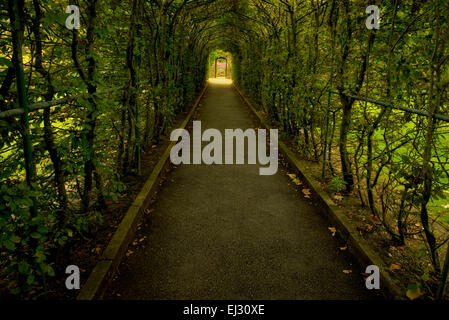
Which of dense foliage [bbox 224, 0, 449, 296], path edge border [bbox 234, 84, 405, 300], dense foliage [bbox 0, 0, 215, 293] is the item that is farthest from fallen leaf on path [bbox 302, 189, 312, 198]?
dense foliage [bbox 0, 0, 215, 293]

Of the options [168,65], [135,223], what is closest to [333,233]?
[135,223]

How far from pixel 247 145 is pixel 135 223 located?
5283mm

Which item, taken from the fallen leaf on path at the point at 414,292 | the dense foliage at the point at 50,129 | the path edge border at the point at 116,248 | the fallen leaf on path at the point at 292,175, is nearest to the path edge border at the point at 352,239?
the fallen leaf on path at the point at 414,292

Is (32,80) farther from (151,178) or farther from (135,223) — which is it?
(151,178)

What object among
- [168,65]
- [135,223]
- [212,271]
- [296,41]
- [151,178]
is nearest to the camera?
[212,271]

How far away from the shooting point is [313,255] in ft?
11.7

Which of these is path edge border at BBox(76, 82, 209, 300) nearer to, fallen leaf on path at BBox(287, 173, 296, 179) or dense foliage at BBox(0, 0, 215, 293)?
dense foliage at BBox(0, 0, 215, 293)

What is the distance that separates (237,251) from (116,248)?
4.40ft

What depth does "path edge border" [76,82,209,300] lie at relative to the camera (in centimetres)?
266

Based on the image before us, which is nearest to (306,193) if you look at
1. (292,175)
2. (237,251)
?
(292,175)

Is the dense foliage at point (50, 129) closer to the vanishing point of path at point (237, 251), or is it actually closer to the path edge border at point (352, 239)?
the vanishing point of path at point (237, 251)

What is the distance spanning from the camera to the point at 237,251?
3.59 metres

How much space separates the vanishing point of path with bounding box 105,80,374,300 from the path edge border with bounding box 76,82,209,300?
0.13 meters

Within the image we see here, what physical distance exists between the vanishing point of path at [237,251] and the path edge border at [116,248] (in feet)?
0.44
